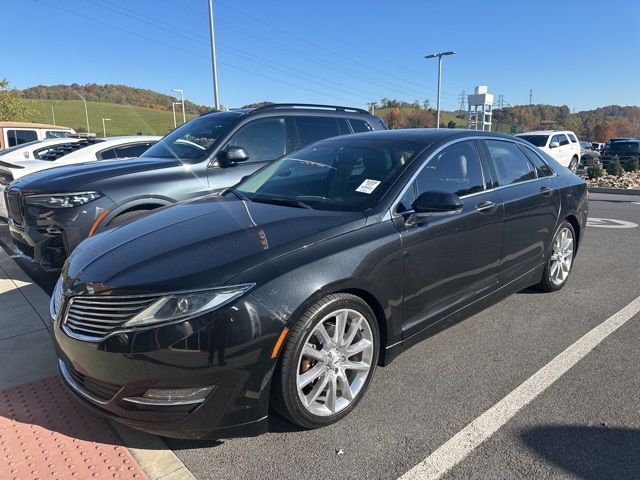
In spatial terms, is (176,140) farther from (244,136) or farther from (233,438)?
(233,438)

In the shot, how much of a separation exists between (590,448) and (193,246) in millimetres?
2326

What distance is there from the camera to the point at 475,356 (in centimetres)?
354

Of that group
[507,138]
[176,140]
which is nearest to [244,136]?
[176,140]

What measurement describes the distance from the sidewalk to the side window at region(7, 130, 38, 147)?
1672cm

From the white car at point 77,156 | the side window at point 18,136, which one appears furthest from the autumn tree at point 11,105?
the white car at point 77,156

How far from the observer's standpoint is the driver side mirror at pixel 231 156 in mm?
5125

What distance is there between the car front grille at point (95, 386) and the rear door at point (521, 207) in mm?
2946

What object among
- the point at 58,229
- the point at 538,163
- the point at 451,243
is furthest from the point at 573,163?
the point at 58,229

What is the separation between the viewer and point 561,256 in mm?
4906

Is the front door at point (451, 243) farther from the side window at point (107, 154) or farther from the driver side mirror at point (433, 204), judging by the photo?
the side window at point (107, 154)

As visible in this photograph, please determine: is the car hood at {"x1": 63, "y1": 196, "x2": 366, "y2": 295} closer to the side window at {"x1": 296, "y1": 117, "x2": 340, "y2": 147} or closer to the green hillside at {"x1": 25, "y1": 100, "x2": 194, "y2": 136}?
the side window at {"x1": 296, "y1": 117, "x2": 340, "y2": 147}

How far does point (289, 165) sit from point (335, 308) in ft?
5.67

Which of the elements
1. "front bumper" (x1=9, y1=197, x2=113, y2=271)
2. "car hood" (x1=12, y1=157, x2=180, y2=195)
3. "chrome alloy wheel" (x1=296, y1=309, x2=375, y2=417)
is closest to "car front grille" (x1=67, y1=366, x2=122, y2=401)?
"chrome alloy wheel" (x1=296, y1=309, x2=375, y2=417)

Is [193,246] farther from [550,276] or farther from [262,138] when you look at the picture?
[550,276]
